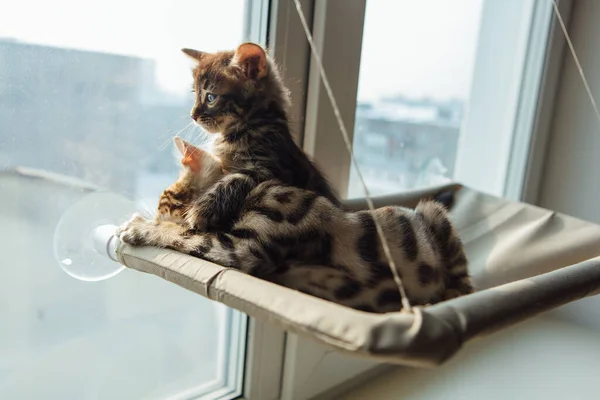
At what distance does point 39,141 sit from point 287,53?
0.43 metres

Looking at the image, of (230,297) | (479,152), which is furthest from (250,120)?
(479,152)

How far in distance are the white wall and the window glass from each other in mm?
305

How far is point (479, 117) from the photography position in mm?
1682

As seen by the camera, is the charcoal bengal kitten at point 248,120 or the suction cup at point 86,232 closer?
the charcoal bengal kitten at point 248,120

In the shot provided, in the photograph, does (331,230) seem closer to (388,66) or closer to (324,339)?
(324,339)

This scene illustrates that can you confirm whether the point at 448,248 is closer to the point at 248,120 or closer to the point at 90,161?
the point at 248,120

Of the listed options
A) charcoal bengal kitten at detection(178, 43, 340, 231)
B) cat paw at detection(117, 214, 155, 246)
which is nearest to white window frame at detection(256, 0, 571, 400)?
charcoal bengal kitten at detection(178, 43, 340, 231)

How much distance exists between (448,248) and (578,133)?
1049mm

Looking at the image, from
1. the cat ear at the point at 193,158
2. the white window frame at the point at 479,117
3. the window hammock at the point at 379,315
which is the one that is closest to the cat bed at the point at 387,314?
the window hammock at the point at 379,315

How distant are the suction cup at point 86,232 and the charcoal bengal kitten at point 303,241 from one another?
174 millimetres

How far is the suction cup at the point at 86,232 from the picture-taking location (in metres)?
0.85

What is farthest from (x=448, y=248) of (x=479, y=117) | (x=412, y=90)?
(x=479, y=117)

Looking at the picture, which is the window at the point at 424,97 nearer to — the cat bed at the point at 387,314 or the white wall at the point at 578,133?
the white wall at the point at 578,133

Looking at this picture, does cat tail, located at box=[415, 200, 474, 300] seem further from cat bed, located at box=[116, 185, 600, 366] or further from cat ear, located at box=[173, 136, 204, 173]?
cat ear, located at box=[173, 136, 204, 173]
